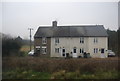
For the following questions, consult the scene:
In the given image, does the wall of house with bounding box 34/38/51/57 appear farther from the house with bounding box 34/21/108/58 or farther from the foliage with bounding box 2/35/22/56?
the foliage with bounding box 2/35/22/56

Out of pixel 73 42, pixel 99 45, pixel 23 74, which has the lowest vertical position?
pixel 23 74

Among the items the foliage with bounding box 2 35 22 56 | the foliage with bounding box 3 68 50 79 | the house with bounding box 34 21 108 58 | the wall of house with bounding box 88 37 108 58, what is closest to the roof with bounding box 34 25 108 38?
the house with bounding box 34 21 108 58

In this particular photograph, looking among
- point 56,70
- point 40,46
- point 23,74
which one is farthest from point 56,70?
point 40,46

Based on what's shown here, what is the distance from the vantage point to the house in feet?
113

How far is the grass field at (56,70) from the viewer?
14.9 m

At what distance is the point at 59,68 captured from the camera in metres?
16.7

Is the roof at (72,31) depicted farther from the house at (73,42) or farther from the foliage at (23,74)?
the foliage at (23,74)

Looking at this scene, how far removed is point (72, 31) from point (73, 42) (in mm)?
2340

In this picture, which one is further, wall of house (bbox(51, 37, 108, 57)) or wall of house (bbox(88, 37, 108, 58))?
wall of house (bbox(51, 37, 108, 57))

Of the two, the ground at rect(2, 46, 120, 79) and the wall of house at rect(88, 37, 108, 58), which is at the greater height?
the wall of house at rect(88, 37, 108, 58)

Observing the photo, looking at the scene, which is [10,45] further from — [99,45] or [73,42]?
[99,45]

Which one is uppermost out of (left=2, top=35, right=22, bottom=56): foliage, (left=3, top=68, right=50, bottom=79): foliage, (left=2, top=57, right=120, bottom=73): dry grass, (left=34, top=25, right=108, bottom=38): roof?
(left=34, top=25, right=108, bottom=38): roof

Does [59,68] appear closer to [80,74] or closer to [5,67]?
[80,74]

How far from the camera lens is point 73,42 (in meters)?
35.0
